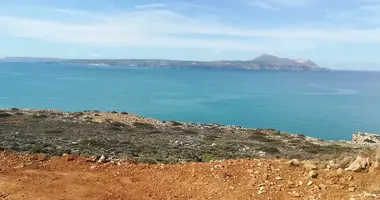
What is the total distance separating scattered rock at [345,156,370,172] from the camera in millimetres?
11289

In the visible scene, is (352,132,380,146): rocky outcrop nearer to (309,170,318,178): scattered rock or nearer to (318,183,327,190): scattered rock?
(309,170,318,178): scattered rock

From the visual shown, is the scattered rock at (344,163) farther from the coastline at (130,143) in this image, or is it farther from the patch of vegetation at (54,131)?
the patch of vegetation at (54,131)

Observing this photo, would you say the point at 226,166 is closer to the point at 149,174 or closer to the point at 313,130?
the point at 149,174

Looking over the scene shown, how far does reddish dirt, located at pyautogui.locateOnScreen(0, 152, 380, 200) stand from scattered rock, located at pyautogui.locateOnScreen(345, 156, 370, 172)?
0.75 feet

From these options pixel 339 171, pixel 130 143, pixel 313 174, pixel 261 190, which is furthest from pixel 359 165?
pixel 130 143

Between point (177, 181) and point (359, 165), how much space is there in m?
5.65

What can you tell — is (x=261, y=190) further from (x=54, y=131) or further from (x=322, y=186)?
(x=54, y=131)

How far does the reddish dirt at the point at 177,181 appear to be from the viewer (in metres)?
10.7

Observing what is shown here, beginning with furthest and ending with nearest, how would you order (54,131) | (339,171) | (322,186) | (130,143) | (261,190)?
1. (54,131)
2. (130,143)
3. (339,171)
4. (261,190)
5. (322,186)

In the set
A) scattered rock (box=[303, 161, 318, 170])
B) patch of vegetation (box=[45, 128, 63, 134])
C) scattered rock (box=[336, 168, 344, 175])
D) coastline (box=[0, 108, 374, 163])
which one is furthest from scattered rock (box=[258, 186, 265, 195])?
patch of vegetation (box=[45, 128, 63, 134])

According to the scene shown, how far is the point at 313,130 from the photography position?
247ft

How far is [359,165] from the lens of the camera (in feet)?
37.1

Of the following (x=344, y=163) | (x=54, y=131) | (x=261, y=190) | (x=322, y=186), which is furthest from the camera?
(x=54, y=131)

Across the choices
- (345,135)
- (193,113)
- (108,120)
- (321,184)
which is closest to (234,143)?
(108,120)
